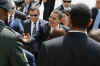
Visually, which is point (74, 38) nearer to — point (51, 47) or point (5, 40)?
point (51, 47)

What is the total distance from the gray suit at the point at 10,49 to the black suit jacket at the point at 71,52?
0.35 metres

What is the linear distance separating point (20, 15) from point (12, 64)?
4.33m

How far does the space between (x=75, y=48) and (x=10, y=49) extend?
0.72 meters

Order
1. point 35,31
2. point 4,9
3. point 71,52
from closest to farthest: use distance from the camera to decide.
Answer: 1. point 71,52
2. point 4,9
3. point 35,31

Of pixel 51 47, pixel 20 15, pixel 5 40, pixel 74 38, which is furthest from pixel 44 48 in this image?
pixel 20 15

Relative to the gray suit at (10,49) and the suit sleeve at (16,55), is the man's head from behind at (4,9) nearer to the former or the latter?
the gray suit at (10,49)

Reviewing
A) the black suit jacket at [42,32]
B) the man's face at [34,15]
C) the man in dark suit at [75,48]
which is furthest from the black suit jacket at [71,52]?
the man's face at [34,15]

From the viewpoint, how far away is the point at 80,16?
2805mm

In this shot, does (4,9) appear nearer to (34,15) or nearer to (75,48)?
(75,48)

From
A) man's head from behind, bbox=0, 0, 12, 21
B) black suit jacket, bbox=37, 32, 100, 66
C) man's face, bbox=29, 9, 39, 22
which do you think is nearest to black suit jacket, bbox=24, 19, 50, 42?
man's face, bbox=29, 9, 39, 22

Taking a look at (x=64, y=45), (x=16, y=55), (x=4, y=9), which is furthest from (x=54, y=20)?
(x=64, y=45)

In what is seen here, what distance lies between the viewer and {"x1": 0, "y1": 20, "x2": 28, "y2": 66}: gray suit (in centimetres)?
310

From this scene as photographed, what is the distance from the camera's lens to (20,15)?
24.2ft

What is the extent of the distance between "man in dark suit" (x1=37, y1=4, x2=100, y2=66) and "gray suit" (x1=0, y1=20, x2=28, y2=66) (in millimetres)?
366
